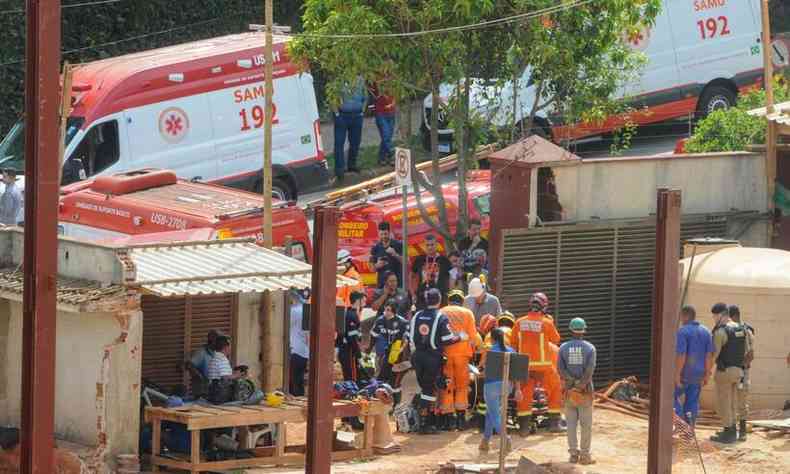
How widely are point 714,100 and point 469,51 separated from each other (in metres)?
9.03

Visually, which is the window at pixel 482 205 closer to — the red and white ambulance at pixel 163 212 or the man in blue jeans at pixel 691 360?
the red and white ambulance at pixel 163 212

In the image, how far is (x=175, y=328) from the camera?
693 inches

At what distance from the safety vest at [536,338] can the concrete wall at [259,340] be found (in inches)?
101

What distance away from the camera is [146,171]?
2341 cm

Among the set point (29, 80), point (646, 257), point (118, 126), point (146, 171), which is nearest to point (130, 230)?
point (146, 171)

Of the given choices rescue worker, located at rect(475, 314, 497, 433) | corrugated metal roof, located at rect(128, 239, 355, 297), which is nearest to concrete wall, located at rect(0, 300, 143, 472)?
corrugated metal roof, located at rect(128, 239, 355, 297)

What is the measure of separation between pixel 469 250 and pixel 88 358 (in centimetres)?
690

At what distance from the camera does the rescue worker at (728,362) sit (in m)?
17.9

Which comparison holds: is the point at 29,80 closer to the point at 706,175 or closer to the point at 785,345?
the point at 785,345

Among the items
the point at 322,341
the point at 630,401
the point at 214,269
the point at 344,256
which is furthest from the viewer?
the point at 344,256

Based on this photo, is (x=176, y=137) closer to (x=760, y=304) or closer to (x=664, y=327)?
(x=760, y=304)

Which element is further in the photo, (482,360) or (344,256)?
(344,256)

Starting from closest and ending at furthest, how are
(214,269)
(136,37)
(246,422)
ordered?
(246,422) → (214,269) → (136,37)

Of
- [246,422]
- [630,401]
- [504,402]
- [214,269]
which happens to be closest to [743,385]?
[630,401]
